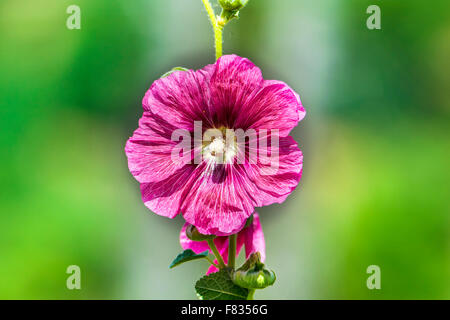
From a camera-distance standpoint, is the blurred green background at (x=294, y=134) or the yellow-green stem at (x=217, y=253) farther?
the blurred green background at (x=294, y=134)

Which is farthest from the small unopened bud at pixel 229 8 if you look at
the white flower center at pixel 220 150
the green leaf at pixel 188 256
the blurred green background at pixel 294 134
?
the blurred green background at pixel 294 134

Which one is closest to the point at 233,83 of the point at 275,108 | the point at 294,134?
the point at 275,108

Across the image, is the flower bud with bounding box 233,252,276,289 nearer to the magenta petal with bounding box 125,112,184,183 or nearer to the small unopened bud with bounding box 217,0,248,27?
the magenta petal with bounding box 125,112,184,183

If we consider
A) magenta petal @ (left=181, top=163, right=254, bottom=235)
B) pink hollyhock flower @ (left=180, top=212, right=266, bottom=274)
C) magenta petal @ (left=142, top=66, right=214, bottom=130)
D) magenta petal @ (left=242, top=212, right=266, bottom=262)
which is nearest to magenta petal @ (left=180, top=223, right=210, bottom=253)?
pink hollyhock flower @ (left=180, top=212, right=266, bottom=274)

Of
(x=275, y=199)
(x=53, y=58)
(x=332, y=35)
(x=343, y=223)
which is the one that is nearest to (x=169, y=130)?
(x=275, y=199)

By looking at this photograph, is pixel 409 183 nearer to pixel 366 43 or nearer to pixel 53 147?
pixel 366 43

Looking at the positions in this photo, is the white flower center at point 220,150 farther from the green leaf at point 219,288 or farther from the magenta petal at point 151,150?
the green leaf at point 219,288

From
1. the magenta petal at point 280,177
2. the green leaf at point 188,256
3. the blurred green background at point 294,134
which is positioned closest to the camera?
the magenta petal at point 280,177
